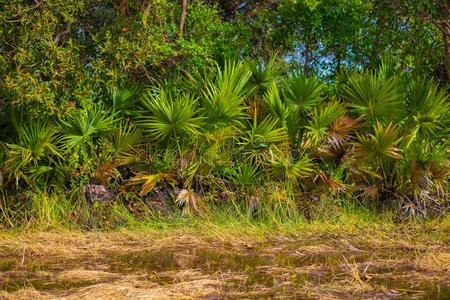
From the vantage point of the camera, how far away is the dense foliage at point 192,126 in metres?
9.59

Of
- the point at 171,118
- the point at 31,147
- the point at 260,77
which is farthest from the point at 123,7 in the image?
the point at 31,147

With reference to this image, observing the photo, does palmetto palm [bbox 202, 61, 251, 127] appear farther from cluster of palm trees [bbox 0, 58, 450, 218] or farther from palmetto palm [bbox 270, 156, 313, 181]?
palmetto palm [bbox 270, 156, 313, 181]

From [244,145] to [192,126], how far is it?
0.91 metres

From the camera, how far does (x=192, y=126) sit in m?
9.81

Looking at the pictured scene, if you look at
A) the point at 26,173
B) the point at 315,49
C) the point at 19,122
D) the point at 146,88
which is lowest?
the point at 26,173

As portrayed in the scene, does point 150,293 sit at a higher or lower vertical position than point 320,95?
lower

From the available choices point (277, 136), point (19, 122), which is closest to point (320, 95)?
point (277, 136)

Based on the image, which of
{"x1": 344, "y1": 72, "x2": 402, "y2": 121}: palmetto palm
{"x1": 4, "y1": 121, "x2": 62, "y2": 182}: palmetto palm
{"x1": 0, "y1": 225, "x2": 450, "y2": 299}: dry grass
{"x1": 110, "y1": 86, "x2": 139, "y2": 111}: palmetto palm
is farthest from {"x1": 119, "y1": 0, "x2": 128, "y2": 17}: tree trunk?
{"x1": 344, "y1": 72, "x2": 402, "y2": 121}: palmetto palm

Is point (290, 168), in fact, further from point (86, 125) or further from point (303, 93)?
point (86, 125)

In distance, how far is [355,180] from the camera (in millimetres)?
10281

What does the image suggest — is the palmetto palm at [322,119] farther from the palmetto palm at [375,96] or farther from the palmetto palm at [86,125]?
the palmetto palm at [86,125]

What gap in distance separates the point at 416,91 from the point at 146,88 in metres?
4.37

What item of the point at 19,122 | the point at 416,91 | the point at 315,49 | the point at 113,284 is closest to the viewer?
the point at 113,284

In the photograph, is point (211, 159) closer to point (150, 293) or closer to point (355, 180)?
point (355, 180)
